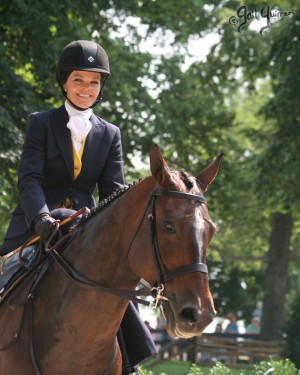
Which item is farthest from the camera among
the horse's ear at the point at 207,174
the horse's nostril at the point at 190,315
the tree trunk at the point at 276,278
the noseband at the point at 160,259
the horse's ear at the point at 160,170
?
the tree trunk at the point at 276,278

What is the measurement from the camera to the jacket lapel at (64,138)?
21.1ft

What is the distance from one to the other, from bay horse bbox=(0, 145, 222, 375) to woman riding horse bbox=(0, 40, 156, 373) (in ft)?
1.72

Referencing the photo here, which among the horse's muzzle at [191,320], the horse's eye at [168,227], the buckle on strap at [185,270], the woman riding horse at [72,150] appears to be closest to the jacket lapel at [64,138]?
the woman riding horse at [72,150]

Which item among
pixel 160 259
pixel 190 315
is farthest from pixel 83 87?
pixel 190 315

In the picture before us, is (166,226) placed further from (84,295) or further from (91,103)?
(91,103)

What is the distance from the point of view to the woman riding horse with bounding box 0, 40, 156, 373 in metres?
6.43

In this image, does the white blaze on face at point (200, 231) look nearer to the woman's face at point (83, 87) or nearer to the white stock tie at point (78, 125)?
the white stock tie at point (78, 125)

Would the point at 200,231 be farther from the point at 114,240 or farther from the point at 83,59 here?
the point at 83,59

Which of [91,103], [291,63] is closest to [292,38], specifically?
[291,63]

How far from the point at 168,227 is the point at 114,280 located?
68cm

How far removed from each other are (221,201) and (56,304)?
23039mm

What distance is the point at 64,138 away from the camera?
21.3ft

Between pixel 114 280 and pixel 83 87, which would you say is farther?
pixel 83 87

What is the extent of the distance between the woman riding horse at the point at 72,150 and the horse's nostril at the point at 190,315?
1384 millimetres
